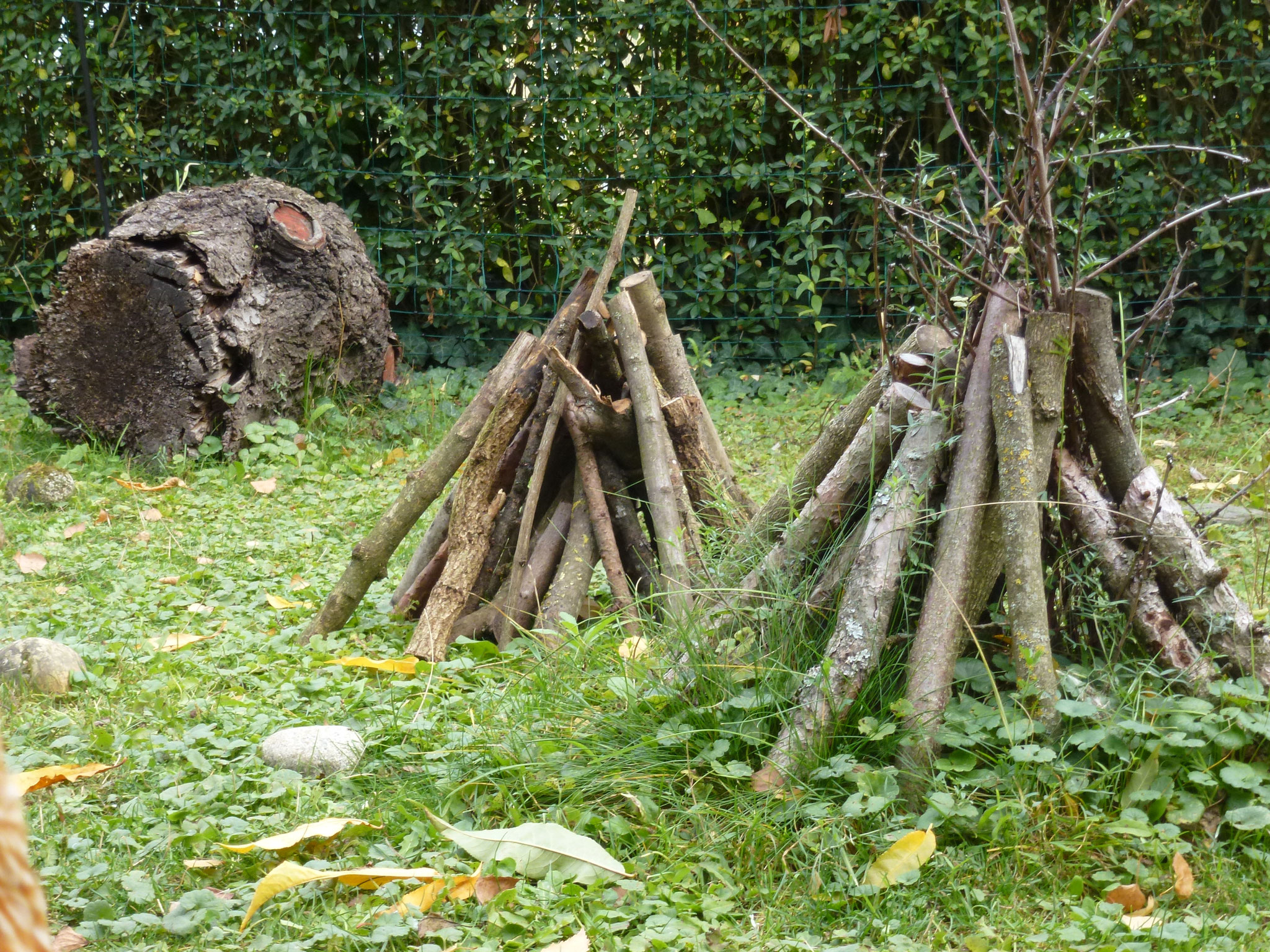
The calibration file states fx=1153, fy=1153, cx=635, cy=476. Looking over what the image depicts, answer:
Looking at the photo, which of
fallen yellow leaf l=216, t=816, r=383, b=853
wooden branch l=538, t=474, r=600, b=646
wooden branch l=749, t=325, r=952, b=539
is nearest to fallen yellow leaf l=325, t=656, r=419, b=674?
wooden branch l=538, t=474, r=600, b=646

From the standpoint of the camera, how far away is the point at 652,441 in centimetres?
384

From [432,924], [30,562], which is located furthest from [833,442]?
[30,562]

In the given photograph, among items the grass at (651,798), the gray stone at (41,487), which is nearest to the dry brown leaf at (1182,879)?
the grass at (651,798)

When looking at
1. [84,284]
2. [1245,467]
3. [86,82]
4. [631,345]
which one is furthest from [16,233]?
[1245,467]

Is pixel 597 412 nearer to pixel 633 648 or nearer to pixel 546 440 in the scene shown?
pixel 546 440

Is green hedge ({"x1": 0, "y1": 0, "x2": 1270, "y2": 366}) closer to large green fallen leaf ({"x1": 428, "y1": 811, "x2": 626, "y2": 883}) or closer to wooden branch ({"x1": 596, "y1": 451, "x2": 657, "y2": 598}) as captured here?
wooden branch ({"x1": 596, "y1": 451, "x2": 657, "y2": 598})

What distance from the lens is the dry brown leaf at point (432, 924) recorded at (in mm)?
2275

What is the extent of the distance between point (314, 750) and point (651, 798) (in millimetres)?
924

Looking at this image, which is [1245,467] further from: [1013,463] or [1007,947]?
[1007,947]

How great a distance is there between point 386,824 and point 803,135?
6.23 meters

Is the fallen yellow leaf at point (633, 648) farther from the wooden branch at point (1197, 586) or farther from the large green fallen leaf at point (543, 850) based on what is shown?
the wooden branch at point (1197, 586)

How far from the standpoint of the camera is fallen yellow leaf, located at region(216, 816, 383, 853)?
98.9 inches

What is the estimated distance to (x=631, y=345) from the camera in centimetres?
393

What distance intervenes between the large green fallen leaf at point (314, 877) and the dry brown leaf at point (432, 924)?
0.11 metres
